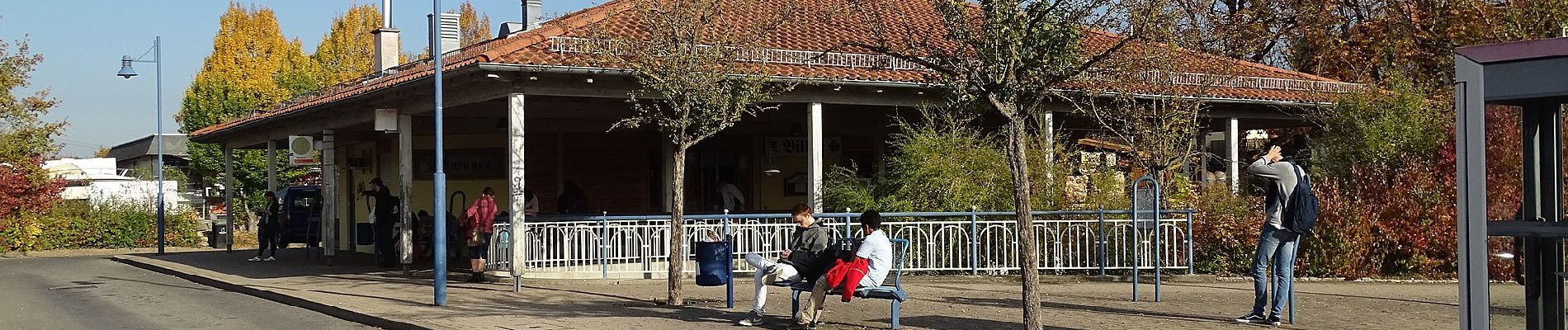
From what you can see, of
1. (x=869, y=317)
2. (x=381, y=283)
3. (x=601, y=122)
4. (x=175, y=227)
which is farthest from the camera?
(x=175, y=227)

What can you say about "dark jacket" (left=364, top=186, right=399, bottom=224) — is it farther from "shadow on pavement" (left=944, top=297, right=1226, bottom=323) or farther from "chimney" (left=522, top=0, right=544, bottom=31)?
"shadow on pavement" (left=944, top=297, right=1226, bottom=323)

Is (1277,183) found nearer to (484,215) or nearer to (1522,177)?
(1522,177)

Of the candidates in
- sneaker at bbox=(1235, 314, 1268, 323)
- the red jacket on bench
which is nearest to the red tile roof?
the red jacket on bench

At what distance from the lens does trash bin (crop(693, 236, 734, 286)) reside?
43.1 ft

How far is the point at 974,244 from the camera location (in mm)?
18234

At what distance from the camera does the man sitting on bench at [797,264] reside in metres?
11.8

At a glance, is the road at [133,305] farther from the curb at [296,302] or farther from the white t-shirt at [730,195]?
the white t-shirt at [730,195]

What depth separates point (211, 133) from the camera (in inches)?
1256

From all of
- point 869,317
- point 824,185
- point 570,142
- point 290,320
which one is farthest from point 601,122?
point 869,317

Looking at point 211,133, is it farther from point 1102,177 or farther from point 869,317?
point 869,317

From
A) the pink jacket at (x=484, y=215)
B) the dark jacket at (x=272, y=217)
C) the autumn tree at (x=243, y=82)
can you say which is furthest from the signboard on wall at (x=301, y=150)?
the autumn tree at (x=243, y=82)

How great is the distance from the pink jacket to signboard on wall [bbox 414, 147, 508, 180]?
8062mm

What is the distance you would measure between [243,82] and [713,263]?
5248 centimetres

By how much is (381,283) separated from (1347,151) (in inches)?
495
